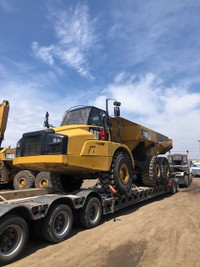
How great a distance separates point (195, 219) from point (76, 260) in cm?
424

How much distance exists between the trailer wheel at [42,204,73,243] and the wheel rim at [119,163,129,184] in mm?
2567

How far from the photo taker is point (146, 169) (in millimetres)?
9734

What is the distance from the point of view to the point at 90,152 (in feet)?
20.4

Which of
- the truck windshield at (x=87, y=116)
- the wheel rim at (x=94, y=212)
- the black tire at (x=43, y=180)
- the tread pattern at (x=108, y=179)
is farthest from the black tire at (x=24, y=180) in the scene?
the wheel rim at (x=94, y=212)

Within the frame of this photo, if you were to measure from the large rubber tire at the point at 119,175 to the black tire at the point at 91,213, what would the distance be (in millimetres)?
848

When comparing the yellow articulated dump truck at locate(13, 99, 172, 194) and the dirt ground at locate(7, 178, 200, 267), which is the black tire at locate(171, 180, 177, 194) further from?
the dirt ground at locate(7, 178, 200, 267)

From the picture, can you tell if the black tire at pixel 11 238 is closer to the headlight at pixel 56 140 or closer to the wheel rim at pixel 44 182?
the headlight at pixel 56 140

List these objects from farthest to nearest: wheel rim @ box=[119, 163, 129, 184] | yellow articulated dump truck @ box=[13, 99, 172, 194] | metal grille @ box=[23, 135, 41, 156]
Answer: wheel rim @ box=[119, 163, 129, 184], metal grille @ box=[23, 135, 41, 156], yellow articulated dump truck @ box=[13, 99, 172, 194]

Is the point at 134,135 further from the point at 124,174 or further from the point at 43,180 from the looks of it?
the point at 43,180

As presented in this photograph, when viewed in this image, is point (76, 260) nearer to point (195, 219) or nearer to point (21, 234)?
point (21, 234)

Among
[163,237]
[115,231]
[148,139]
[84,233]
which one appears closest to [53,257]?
[84,233]

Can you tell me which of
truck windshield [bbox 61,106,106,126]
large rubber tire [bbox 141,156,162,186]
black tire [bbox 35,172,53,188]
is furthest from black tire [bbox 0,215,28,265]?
large rubber tire [bbox 141,156,162,186]

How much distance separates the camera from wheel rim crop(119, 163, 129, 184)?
741 cm

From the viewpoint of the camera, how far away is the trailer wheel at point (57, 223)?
470 cm
